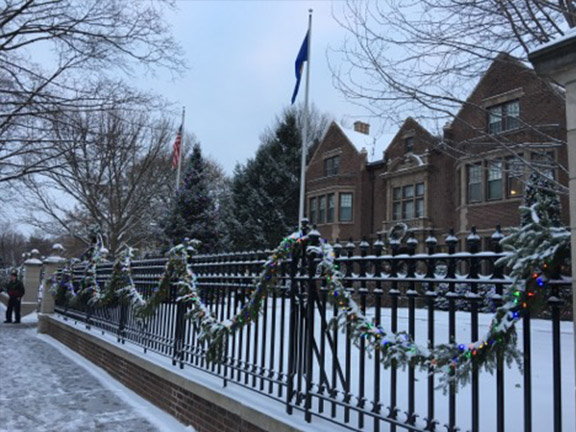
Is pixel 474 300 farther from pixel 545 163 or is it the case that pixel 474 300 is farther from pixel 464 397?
pixel 545 163

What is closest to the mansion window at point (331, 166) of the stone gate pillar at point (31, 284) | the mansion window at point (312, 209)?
the mansion window at point (312, 209)

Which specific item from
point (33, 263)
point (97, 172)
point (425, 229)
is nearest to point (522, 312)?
point (33, 263)

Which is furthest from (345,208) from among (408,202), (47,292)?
(47,292)

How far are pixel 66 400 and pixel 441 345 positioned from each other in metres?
5.43

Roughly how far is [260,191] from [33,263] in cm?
1608

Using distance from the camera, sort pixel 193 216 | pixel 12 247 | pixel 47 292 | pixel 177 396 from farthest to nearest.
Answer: pixel 12 247 < pixel 193 216 < pixel 47 292 < pixel 177 396

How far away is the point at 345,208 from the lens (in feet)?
94.0

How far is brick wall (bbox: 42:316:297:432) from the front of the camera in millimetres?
4309

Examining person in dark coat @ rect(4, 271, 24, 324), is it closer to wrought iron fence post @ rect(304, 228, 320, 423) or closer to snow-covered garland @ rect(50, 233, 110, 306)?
snow-covered garland @ rect(50, 233, 110, 306)

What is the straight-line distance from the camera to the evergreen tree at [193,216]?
Result: 780 inches

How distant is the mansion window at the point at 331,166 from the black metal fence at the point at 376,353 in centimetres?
2314

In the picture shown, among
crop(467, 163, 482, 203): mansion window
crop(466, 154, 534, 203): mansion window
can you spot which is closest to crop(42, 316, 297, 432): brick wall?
crop(466, 154, 534, 203): mansion window

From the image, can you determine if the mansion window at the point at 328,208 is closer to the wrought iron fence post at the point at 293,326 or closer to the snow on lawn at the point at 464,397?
the snow on lawn at the point at 464,397

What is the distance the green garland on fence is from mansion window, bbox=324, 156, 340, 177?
82.3 ft
